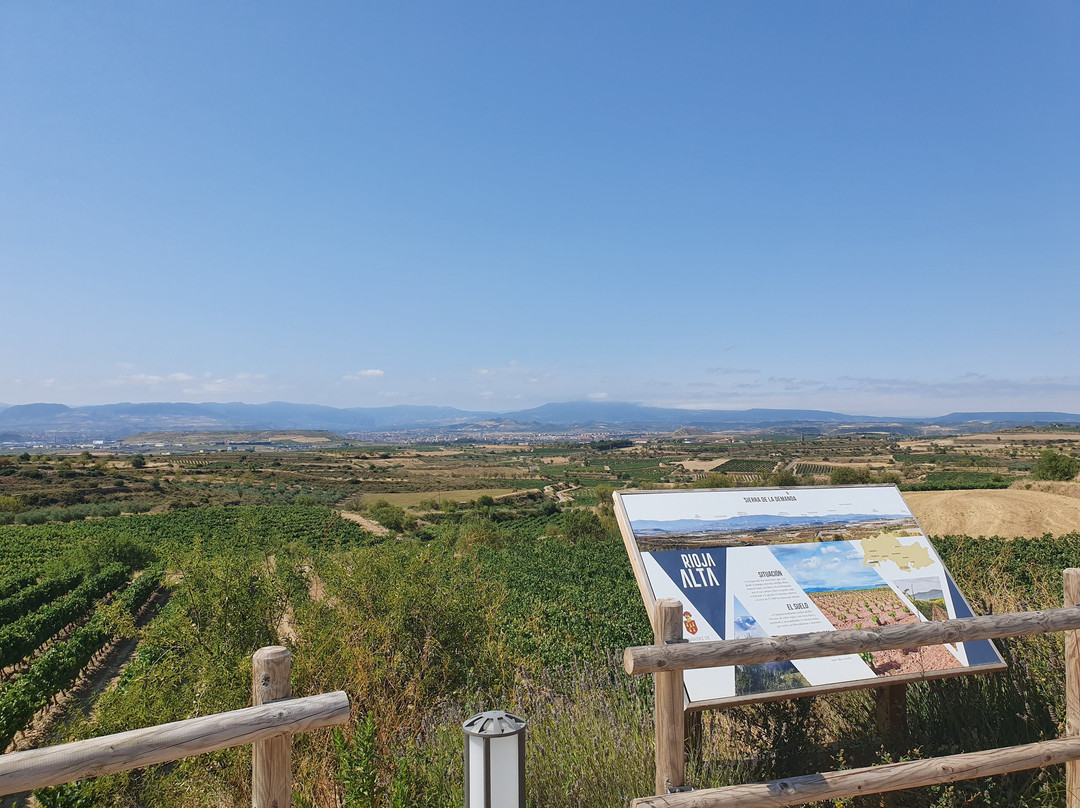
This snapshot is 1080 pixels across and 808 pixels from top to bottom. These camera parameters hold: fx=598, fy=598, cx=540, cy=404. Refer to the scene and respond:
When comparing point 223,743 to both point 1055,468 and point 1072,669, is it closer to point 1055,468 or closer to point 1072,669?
point 1072,669

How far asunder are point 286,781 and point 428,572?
5.93 metres

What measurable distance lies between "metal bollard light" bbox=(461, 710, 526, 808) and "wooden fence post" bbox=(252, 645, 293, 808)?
2.63ft

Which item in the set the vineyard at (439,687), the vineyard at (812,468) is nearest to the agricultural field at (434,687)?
the vineyard at (439,687)

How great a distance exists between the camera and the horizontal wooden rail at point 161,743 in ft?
6.91

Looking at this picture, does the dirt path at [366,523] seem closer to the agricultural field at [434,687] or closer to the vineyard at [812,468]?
the agricultural field at [434,687]

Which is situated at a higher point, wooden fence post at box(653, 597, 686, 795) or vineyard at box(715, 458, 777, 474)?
wooden fence post at box(653, 597, 686, 795)

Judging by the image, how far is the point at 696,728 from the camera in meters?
4.04

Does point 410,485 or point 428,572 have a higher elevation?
point 428,572

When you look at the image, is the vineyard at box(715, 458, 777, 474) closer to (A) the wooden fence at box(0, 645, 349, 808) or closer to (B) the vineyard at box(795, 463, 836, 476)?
(B) the vineyard at box(795, 463, 836, 476)

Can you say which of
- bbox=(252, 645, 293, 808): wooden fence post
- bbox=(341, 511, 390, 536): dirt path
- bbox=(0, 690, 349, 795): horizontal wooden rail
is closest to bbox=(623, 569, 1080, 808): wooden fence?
bbox=(0, 690, 349, 795): horizontal wooden rail

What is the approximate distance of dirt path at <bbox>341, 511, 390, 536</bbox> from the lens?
5157 cm

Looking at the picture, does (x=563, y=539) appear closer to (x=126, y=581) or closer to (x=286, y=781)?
Answer: (x=126, y=581)

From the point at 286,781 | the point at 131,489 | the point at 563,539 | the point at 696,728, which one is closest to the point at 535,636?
the point at 696,728

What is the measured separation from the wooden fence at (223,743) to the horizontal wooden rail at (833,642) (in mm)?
1503
